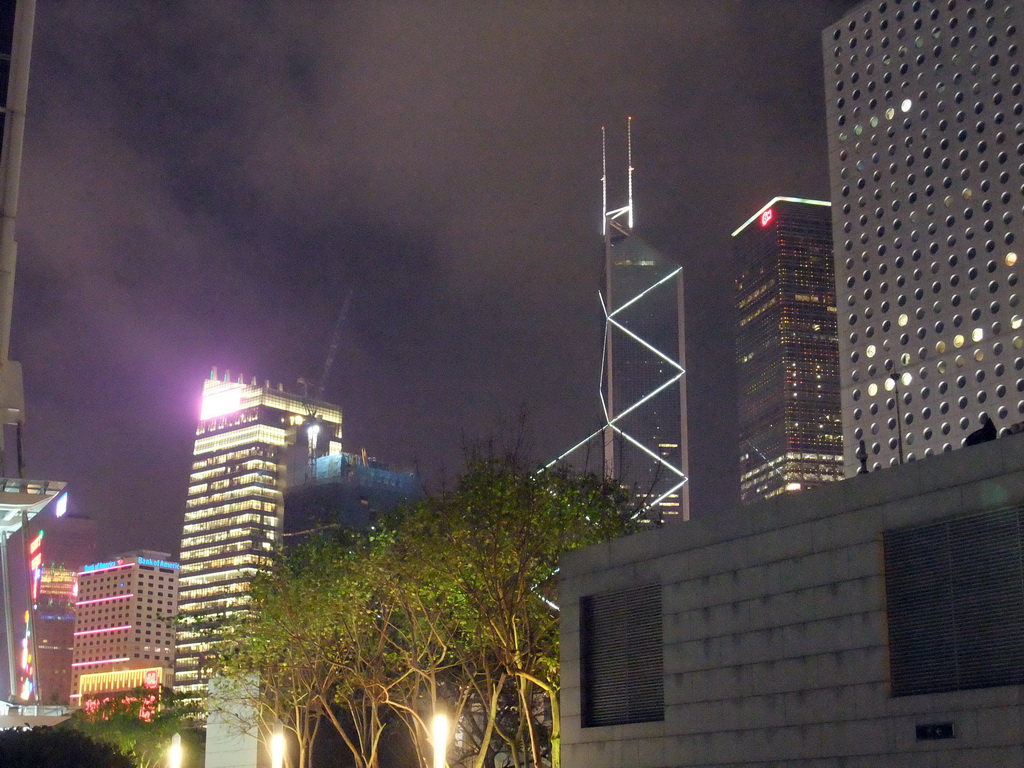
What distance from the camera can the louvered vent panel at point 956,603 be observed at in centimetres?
2411

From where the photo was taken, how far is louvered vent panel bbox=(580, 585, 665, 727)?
1284 inches

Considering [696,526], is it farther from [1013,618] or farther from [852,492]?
[1013,618]

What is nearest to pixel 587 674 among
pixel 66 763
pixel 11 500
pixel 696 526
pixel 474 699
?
pixel 696 526

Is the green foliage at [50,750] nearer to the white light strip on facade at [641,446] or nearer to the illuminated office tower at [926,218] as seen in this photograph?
the illuminated office tower at [926,218]

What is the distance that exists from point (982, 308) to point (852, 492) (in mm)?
103424

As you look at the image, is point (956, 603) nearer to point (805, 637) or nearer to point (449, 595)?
point (805, 637)

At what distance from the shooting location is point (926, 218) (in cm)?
13162

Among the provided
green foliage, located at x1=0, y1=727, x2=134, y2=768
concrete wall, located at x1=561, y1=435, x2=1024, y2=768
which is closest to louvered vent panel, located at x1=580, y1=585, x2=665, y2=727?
concrete wall, located at x1=561, y1=435, x2=1024, y2=768

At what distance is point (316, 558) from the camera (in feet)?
164

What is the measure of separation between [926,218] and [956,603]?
373 feet

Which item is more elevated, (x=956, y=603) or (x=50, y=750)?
(x=956, y=603)

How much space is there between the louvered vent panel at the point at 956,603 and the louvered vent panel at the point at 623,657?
7594 millimetres

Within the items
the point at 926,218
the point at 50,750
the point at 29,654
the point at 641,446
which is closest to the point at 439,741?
the point at 50,750

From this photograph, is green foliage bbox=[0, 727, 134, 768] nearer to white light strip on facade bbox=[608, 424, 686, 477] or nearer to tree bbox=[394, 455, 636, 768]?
tree bbox=[394, 455, 636, 768]
